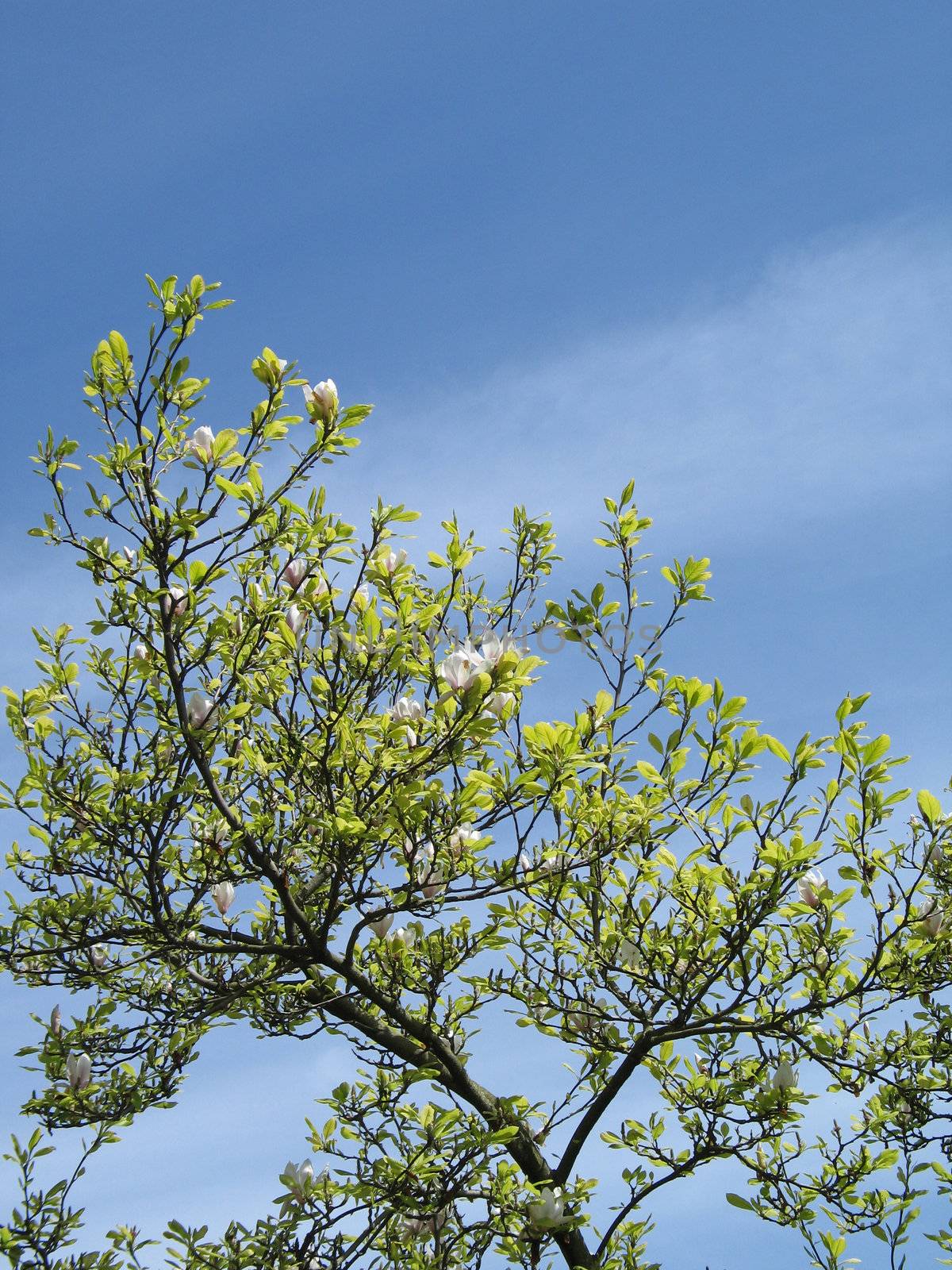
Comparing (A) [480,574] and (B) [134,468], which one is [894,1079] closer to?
(A) [480,574]

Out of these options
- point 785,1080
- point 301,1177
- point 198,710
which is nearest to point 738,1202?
point 785,1080

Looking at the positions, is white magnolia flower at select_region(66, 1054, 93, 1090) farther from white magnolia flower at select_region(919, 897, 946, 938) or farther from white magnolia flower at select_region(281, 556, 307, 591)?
white magnolia flower at select_region(919, 897, 946, 938)

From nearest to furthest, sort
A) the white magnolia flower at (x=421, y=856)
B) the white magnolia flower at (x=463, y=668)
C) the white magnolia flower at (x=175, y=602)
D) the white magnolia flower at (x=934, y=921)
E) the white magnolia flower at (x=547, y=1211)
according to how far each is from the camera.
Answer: the white magnolia flower at (x=463, y=668) → the white magnolia flower at (x=175, y=602) → the white magnolia flower at (x=421, y=856) → the white magnolia flower at (x=547, y=1211) → the white magnolia flower at (x=934, y=921)

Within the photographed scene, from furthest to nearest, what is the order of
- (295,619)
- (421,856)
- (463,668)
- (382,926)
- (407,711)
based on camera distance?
(382,926) → (421,856) → (295,619) → (407,711) → (463,668)

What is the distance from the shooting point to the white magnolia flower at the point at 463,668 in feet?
11.7

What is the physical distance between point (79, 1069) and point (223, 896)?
1.01 meters

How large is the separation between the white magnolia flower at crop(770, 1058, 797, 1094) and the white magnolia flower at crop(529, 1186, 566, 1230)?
102 cm

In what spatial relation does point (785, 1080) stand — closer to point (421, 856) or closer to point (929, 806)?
point (929, 806)

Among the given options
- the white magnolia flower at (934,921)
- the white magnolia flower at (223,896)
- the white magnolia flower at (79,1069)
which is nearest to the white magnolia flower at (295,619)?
the white magnolia flower at (223,896)

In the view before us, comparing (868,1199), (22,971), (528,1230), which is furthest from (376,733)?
(868,1199)

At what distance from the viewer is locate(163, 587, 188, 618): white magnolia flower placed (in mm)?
3881

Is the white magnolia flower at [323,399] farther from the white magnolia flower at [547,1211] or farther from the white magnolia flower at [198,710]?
the white magnolia flower at [547,1211]

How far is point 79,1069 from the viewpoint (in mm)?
4707

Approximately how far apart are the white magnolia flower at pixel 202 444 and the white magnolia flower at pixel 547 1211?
10.6ft
